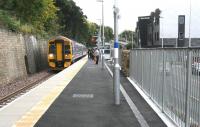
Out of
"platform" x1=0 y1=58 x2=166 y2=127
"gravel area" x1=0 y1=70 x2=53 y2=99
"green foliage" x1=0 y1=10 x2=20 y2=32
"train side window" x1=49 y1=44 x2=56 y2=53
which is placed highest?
"green foliage" x1=0 y1=10 x2=20 y2=32

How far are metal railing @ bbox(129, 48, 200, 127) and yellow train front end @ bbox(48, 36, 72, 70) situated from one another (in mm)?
30488

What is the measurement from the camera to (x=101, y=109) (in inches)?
522

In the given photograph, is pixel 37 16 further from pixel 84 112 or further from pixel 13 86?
pixel 84 112

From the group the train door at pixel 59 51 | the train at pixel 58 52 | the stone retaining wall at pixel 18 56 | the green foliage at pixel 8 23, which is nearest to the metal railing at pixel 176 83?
the stone retaining wall at pixel 18 56

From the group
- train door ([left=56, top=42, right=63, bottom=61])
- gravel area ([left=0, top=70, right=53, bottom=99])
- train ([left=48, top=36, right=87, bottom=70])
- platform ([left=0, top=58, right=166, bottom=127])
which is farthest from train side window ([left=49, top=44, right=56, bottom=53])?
platform ([left=0, top=58, right=166, bottom=127])

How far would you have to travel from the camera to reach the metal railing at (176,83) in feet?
28.9

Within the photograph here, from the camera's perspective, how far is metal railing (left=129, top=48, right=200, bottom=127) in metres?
8.82

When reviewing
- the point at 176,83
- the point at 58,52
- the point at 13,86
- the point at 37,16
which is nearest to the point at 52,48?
the point at 58,52

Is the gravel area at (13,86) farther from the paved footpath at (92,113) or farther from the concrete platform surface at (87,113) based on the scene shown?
the paved footpath at (92,113)

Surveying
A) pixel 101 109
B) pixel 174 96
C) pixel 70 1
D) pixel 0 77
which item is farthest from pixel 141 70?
pixel 70 1

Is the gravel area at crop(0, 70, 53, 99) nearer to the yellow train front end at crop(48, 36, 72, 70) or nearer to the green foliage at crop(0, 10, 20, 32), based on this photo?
the green foliage at crop(0, 10, 20, 32)

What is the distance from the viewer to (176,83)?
34.9 feet

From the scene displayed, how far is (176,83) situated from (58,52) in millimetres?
36358

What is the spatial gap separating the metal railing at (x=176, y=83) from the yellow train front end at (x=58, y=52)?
100 ft
